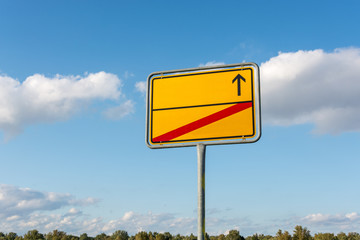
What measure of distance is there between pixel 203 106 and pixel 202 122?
A: 0.28 meters

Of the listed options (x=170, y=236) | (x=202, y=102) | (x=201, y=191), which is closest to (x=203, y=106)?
(x=202, y=102)

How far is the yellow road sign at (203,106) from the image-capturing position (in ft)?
19.8

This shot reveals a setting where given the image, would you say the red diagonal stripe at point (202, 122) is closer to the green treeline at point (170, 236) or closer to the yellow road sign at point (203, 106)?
the yellow road sign at point (203, 106)

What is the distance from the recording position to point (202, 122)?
6.22 m

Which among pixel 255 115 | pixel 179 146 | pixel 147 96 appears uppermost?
pixel 147 96

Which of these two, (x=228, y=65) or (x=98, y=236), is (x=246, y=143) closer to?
(x=228, y=65)

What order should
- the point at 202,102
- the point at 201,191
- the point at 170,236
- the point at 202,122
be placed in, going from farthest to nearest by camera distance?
1. the point at 170,236
2. the point at 202,102
3. the point at 202,122
4. the point at 201,191

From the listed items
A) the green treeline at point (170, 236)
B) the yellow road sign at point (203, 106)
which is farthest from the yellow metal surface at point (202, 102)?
the green treeline at point (170, 236)

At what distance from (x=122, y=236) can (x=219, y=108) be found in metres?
116

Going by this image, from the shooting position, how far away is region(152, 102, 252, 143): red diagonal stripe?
6.09 m

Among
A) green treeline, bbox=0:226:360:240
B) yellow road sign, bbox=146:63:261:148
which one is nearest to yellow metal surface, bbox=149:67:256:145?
yellow road sign, bbox=146:63:261:148

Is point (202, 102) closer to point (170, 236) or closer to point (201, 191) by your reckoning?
point (201, 191)

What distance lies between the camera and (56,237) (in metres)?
102

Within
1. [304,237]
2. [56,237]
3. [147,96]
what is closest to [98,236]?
[56,237]
